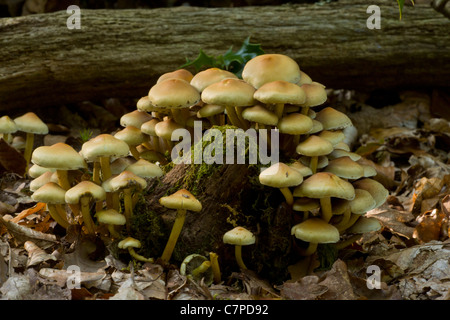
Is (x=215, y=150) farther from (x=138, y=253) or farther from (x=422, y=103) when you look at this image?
(x=422, y=103)

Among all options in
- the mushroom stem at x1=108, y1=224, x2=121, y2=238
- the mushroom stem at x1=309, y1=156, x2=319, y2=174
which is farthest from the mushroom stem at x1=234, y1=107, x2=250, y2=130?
the mushroom stem at x1=108, y1=224, x2=121, y2=238

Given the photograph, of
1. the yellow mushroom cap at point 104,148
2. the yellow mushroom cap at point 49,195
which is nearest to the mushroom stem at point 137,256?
the yellow mushroom cap at point 49,195

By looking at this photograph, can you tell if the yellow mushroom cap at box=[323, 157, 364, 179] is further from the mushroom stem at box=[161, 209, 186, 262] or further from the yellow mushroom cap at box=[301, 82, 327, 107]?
the mushroom stem at box=[161, 209, 186, 262]

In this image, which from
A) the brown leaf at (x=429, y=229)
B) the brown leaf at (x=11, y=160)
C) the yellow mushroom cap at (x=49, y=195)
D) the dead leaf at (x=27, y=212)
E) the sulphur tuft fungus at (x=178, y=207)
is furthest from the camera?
the brown leaf at (x=11, y=160)

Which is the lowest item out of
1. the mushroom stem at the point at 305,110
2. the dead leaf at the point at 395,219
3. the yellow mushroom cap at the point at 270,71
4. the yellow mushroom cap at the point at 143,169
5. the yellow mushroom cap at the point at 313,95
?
the dead leaf at the point at 395,219

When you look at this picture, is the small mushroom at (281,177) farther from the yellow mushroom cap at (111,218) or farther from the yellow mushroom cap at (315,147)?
the yellow mushroom cap at (111,218)
